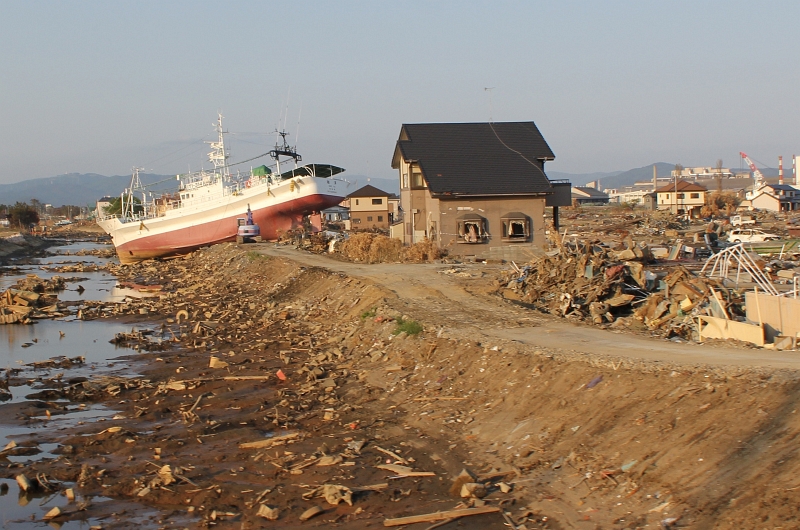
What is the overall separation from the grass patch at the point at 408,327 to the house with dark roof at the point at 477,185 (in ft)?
49.9

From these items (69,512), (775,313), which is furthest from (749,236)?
(69,512)

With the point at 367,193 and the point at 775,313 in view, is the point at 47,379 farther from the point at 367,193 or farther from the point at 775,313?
the point at 367,193

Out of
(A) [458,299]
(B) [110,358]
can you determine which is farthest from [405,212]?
(B) [110,358]

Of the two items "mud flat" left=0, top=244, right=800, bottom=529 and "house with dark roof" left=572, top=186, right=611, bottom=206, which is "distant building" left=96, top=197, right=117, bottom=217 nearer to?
"mud flat" left=0, top=244, right=800, bottom=529

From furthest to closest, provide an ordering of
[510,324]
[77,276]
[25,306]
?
[77,276] < [25,306] < [510,324]

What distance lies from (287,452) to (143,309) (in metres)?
17.7

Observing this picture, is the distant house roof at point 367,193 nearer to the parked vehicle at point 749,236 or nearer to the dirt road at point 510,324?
the parked vehicle at point 749,236

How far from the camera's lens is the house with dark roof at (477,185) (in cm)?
3153

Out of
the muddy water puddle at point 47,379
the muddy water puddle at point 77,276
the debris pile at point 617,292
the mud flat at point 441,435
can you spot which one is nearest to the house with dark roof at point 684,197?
the muddy water puddle at point 77,276

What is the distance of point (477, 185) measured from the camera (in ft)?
104

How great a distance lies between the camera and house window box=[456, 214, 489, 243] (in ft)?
103

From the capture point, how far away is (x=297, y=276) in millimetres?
27516

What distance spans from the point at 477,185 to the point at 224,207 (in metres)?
24.2

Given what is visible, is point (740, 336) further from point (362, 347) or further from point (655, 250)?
point (655, 250)
